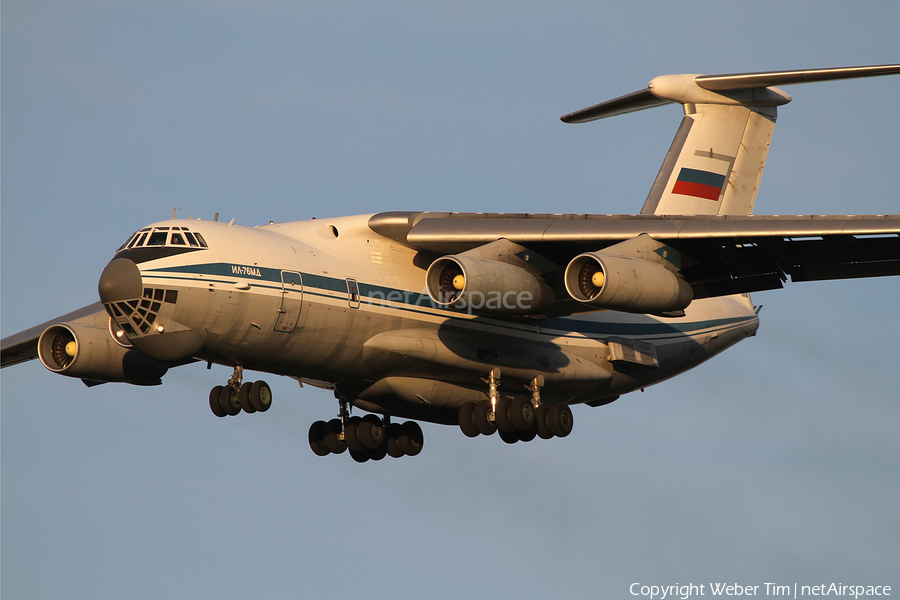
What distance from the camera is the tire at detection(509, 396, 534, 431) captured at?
44.9ft

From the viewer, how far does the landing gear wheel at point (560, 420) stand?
1389 centimetres

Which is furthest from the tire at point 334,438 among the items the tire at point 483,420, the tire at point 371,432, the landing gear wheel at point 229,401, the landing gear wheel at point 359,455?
the landing gear wheel at point 229,401

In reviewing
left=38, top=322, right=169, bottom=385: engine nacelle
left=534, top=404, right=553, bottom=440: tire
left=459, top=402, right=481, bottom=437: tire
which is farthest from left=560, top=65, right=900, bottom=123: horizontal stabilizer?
left=38, top=322, right=169, bottom=385: engine nacelle

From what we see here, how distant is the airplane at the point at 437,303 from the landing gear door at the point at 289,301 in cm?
2

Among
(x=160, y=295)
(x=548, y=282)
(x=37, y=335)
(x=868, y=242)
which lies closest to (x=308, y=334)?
(x=160, y=295)

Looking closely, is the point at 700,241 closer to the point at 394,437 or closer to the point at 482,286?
the point at 482,286

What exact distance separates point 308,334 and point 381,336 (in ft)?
2.98

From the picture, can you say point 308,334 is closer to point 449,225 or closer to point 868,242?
point 449,225

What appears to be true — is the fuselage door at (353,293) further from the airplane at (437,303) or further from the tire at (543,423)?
the tire at (543,423)

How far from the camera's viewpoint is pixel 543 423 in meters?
13.9

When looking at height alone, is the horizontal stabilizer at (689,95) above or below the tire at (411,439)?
above

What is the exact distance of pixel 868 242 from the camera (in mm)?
12805

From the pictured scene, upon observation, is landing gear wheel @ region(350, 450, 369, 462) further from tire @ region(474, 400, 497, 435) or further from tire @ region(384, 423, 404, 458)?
tire @ region(474, 400, 497, 435)

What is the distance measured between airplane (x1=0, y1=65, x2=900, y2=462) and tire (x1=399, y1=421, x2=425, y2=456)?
0.03 m
